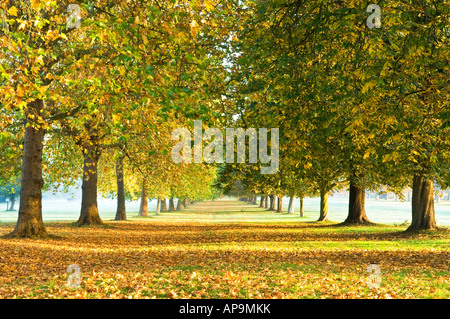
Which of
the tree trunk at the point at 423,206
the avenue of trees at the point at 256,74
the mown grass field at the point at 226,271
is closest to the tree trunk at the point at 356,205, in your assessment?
the tree trunk at the point at 423,206

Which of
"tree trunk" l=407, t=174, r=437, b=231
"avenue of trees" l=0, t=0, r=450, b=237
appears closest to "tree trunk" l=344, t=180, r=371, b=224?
"tree trunk" l=407, t=174, r=437, b=231

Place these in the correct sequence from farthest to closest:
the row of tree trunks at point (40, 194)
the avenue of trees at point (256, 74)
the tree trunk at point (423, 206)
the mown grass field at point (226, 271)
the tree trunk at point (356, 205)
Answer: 1. the tree trunk at point (356, 205)
2. the tree trunk at point (423, 206)
3. the row of tree trunks at point (40, 194)
4. the avenue of trees at point (256, 74)
5. the mown grass field at point (226, 271)

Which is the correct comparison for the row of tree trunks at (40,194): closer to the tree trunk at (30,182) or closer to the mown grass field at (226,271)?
the tree trunk at (30,182)

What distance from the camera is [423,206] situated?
23.6 metres

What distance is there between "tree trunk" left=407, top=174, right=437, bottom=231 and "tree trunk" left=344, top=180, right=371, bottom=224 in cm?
719

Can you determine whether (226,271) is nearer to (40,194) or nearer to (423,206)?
(40,194)

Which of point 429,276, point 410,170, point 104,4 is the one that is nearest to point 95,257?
point 104,4

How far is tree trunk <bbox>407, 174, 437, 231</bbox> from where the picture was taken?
23.5 metres

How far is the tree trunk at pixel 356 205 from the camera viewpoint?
31.5 metres

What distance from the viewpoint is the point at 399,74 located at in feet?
34.2

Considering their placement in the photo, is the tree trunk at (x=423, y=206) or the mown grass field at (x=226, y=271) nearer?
the mown grass field at (x=226, y=271)

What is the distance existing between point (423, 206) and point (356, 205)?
8.64 m

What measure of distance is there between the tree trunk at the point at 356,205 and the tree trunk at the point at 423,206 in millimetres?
7189
